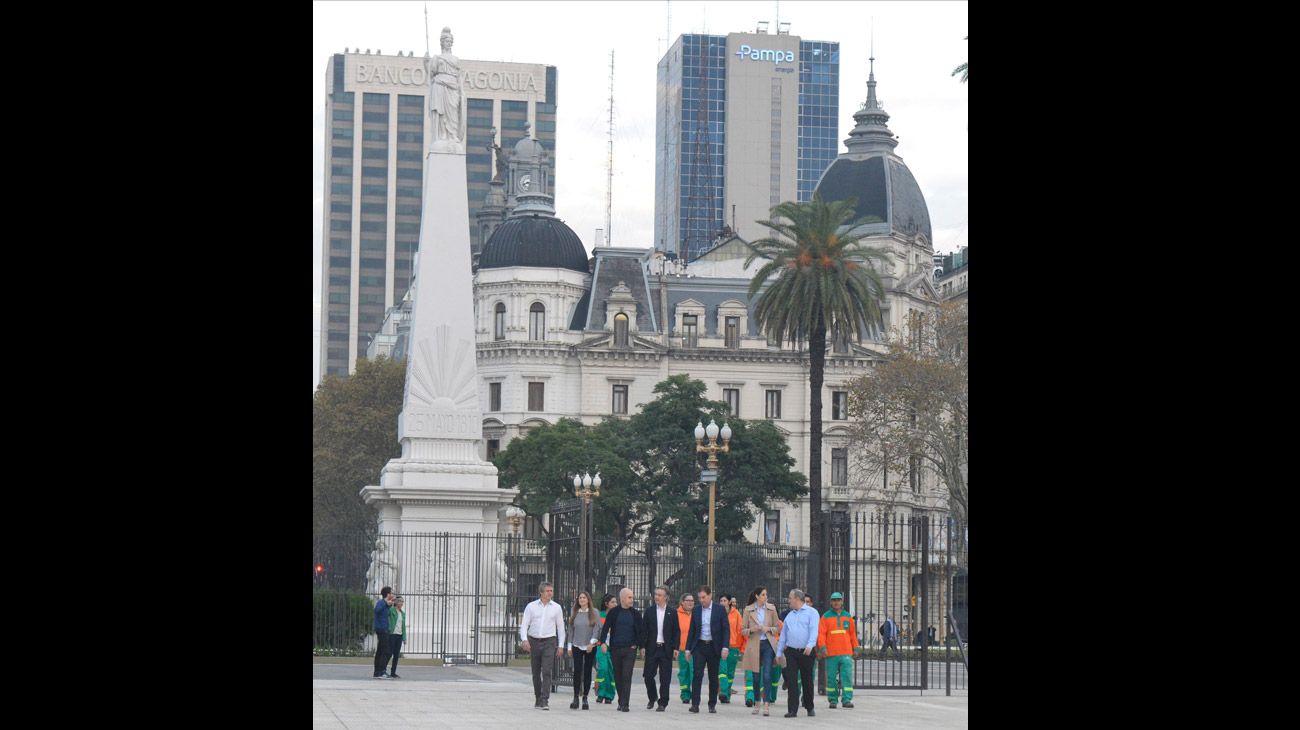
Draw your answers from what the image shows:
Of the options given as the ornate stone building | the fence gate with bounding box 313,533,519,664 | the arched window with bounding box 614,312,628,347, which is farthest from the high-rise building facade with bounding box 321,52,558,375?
the fence gate with bounding box 313,533,519,664

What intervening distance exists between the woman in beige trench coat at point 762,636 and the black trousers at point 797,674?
0.88 feet

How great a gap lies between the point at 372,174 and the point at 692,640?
138m

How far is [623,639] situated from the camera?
22000 millimetres

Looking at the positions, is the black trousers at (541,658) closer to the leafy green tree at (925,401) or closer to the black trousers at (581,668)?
the black trousers at (581,668)

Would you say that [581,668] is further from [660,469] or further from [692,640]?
[660,469]

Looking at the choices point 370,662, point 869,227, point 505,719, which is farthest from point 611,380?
point 505,719

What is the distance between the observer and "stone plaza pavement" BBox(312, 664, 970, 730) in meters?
19.4

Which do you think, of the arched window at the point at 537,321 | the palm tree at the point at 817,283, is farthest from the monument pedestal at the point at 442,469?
the arched window at the point at 537,321

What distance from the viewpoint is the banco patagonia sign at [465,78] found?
157 metres
